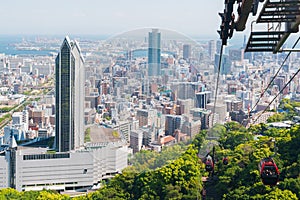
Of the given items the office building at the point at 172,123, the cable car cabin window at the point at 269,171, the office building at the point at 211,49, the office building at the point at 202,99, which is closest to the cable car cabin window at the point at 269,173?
the cable car cabin window at the point at 269,171

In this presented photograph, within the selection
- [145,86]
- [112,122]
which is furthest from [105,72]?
[145,86]

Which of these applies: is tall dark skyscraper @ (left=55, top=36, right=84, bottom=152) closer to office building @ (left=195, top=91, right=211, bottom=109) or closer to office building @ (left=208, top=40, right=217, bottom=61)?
office building @ (left=208, top=40, right=217, bottom=61)

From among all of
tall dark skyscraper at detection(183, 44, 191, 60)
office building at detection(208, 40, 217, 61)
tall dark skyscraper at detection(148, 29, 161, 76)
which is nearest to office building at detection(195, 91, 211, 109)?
tall dark skyscraper at detection(183, 44, 191, 60)

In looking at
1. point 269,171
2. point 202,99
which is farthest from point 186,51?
point 269,171

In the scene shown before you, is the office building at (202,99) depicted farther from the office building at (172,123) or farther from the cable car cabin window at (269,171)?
the cable car cabin window at (269,171)

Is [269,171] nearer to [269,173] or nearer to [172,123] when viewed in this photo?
[269,173]
